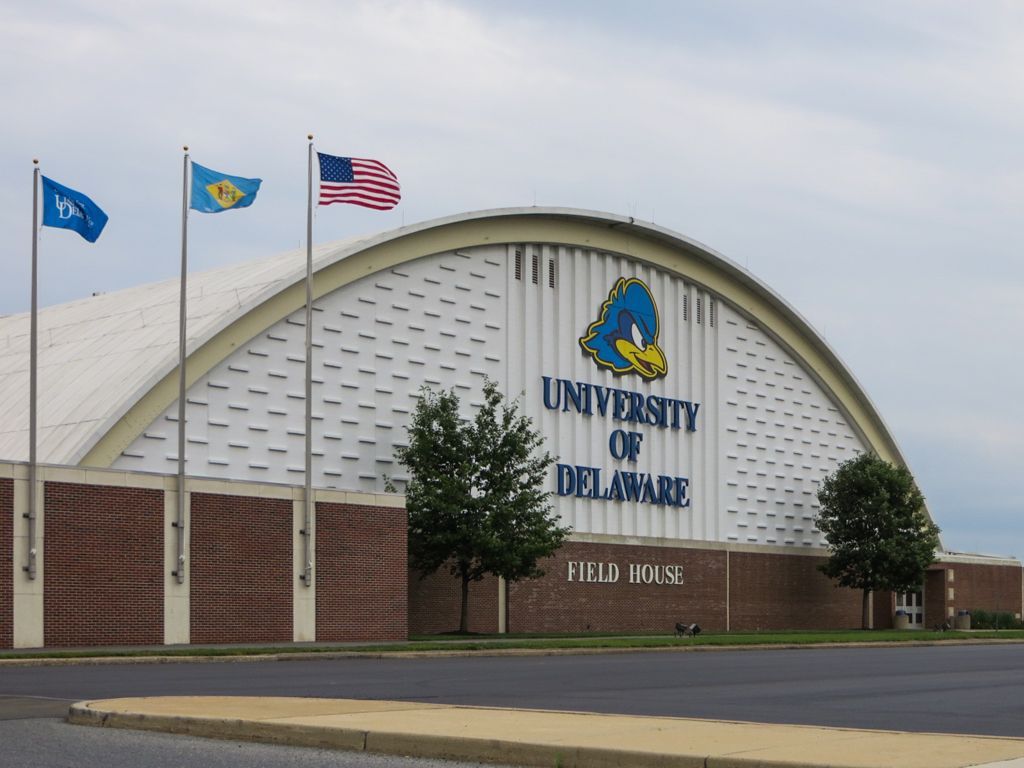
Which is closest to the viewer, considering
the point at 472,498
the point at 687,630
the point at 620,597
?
the point at 472,498

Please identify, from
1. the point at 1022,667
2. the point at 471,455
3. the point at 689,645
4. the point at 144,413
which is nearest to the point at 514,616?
the point at 471,455

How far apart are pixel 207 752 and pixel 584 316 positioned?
42236 mm

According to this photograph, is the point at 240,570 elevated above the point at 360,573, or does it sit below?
above

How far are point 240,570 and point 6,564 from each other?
257 inches

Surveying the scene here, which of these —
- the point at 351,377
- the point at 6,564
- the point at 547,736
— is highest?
the point at 351,377

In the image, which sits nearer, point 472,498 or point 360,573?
point 360,573

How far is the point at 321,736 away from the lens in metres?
13.1

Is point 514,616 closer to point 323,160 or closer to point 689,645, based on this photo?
point 689,645

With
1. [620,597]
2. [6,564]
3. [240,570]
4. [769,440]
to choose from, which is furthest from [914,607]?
[6,564]

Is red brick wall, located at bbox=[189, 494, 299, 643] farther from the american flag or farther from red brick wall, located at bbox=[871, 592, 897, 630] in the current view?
red brick wall, located at bbox=[871, 592, 897, 630]

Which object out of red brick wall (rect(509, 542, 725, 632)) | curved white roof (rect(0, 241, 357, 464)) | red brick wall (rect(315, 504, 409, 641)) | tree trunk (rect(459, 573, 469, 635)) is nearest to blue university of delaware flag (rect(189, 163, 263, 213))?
curved white roof (rect(0, 241, 357, 464))

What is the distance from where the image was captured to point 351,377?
45500 mm

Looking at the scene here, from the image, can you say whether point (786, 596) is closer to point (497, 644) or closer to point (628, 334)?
point (628, 334)

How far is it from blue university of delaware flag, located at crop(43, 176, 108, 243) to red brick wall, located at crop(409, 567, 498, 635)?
53.7 feet
